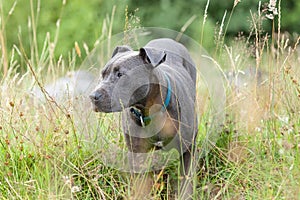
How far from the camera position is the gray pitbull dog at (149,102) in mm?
3717

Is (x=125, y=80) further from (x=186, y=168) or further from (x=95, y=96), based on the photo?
(x=186, y=168)

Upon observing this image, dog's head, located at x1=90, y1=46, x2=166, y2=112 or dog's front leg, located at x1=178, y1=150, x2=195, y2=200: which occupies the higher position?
dog's head, located at x1=90, y1=46, x2=166, y2=112

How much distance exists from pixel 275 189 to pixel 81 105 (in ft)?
5.80

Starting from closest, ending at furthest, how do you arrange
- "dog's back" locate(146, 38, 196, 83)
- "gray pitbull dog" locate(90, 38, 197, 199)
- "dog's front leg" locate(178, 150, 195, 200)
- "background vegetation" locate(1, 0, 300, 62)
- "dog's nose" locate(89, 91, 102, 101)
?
1. "dog's nose" locate(89, 91, 102, 101)
2. "gray pitbull dog" locate(90, 38, 197, 199)
3. "dog's front leg" locate(178, 150, 195, 200)
4. "dog's back" locate(146, 38, 196, 83)
5. "background vegetation" locate(1, 0, 300, 62)

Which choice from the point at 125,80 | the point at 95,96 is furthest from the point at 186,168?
the point at 95,96

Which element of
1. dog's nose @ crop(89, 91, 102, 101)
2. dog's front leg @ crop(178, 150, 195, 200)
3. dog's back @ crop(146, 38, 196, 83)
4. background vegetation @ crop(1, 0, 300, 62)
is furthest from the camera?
background vegetation @ crop(1, 0, 300, 62)

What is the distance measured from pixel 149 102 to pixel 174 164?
73 centimetres

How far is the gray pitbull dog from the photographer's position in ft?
12.2

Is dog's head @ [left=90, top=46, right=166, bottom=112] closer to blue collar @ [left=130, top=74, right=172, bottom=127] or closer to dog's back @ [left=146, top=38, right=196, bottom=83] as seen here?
blue collar @ [left=130, top=74, right=172, bottom=127]

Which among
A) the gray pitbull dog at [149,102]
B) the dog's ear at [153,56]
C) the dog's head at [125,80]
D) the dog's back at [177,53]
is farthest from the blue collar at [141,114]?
the dog's back at [177,53]

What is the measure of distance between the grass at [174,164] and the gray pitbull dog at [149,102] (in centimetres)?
22

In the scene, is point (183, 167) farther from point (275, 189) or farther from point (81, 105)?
point (81, 105)

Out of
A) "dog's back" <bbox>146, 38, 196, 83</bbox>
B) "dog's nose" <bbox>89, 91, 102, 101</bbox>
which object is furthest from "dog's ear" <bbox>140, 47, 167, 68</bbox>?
"dog's back" <bbox>146, 38, 196, 83</bbox>

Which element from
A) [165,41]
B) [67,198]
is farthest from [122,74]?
[165,41]
